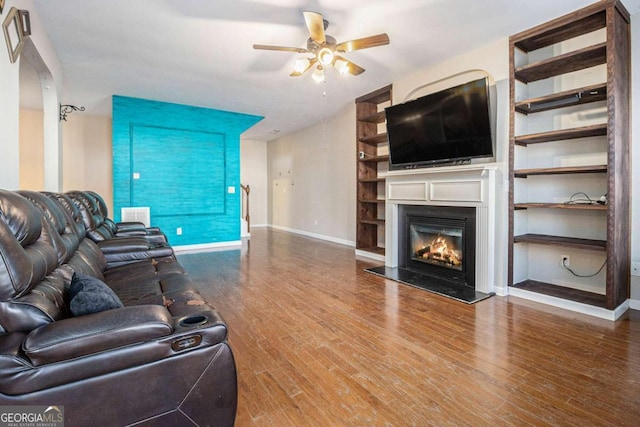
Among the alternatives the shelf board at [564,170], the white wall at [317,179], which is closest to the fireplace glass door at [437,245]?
the shelf board at [564,170]

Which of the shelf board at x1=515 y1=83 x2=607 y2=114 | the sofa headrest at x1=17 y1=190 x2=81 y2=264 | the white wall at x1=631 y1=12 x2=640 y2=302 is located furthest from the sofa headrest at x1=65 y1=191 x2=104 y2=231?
the white wall at x1=631 y1=12 x2=640 y2=302

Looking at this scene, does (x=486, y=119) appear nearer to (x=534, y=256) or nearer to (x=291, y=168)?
(x=534, y=256)

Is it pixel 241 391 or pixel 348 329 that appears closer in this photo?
pixel 241 391

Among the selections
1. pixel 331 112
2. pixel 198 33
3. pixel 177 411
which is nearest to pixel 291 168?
pixel 331 112

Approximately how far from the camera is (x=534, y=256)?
3439 mm

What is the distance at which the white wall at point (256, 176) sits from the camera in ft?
30.9

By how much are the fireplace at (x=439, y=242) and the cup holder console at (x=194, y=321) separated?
3058mm

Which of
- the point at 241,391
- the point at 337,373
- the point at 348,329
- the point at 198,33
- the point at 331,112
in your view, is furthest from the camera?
the point at 331,112

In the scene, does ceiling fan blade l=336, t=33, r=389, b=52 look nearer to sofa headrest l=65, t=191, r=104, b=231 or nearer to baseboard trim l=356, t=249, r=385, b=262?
sofa headrest l=65, t=191, r=104, b=231

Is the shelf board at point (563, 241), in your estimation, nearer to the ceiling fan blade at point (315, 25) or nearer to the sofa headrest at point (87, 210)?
the ceiling fan blade at point (315, 25)

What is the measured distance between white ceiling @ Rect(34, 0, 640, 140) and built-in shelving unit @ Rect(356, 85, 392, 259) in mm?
412

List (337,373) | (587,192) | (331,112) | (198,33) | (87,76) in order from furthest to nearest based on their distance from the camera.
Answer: (331,112) → (87,76) → (198,33) → (587,192) → (337,373)

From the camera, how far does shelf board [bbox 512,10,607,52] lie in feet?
9.20

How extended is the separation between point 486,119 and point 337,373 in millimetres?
2909
